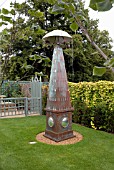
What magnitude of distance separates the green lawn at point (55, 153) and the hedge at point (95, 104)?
20.5 inches

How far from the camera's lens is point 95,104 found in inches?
262

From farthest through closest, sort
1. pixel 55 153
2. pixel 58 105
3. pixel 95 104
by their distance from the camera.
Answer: pixel 95 104, pixel 58 105, pixel 55 153

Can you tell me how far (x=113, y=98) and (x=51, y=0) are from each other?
5541 mm

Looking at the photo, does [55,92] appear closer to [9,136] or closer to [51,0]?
[9,136]

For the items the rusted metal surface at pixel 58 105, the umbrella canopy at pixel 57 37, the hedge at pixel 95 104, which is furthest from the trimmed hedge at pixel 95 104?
the umbrella canopy at pixel 57 37

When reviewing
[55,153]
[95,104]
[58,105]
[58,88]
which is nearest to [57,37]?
[58,88]

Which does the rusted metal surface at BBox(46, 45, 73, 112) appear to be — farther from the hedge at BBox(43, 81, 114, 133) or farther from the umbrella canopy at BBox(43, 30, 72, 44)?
the hedge at BBox(43, 81, 114, 133)

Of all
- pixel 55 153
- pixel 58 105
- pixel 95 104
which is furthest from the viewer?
pixel 95 104

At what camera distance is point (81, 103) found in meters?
7.10

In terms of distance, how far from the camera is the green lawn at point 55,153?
3693 mm

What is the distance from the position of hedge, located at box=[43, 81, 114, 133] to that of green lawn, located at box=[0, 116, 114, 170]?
1.71 feet

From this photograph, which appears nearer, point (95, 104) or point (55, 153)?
point (55, 153)

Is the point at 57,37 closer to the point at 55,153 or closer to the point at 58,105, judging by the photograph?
the point at 58,105

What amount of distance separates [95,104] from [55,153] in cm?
282
